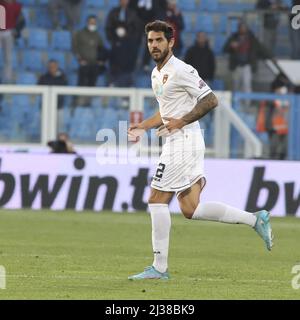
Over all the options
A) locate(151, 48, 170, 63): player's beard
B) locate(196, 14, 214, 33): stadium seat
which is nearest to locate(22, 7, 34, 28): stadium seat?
locate(196, 14, 214, 33): stadium seat

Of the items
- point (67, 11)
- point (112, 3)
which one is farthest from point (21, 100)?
point (112, 3)

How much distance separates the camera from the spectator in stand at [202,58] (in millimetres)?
26156

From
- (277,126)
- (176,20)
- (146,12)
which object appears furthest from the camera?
(176,20)

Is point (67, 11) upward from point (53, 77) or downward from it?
upward

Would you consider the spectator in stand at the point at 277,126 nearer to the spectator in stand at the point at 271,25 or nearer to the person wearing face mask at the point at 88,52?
the spectator in stand at the point at 271,25

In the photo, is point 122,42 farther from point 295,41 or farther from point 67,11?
point 295,41

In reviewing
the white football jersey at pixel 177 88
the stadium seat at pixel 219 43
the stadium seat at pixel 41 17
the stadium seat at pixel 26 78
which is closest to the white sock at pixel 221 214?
the white football jersey at pixel 177 88

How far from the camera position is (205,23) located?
94.5 ft

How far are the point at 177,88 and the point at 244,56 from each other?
14872mm

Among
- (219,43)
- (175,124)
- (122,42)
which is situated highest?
(175,124)

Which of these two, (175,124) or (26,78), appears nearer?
(175,124)

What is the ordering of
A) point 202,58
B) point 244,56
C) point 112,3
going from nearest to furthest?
point 202,58 → point 244,56 → point 112,3

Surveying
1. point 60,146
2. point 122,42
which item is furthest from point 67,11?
point 60,146
